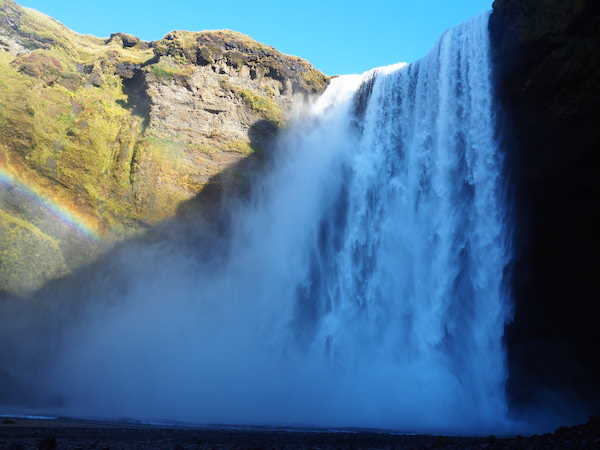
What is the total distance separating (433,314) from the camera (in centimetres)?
1702

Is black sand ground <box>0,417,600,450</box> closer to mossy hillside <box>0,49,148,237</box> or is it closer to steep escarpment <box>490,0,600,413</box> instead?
steep escarpment <box>490,0,600,413</box>

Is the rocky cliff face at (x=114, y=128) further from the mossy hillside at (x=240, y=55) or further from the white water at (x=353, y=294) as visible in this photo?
the white water at (x=353, y=294)

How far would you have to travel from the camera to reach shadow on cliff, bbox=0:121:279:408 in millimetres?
18859

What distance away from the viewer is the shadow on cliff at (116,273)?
1886 centimetres

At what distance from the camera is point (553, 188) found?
1616cm

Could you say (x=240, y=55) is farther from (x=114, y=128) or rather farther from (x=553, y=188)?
(x=553, y=188)

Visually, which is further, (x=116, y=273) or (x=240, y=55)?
(x=240, y=55)

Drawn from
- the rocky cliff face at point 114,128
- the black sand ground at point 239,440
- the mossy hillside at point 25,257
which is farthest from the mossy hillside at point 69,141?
the black sand ground at point 239,440

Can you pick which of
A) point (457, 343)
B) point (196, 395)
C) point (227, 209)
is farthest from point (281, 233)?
point (457, 343)

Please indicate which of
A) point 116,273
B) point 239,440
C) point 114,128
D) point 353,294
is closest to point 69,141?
point 114,128

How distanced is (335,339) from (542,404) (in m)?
8.96

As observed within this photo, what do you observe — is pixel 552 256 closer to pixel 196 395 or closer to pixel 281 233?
pixel 281 233

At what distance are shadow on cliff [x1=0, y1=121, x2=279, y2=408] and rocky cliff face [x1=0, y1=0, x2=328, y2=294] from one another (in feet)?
1.43

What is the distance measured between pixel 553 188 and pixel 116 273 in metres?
21.2
